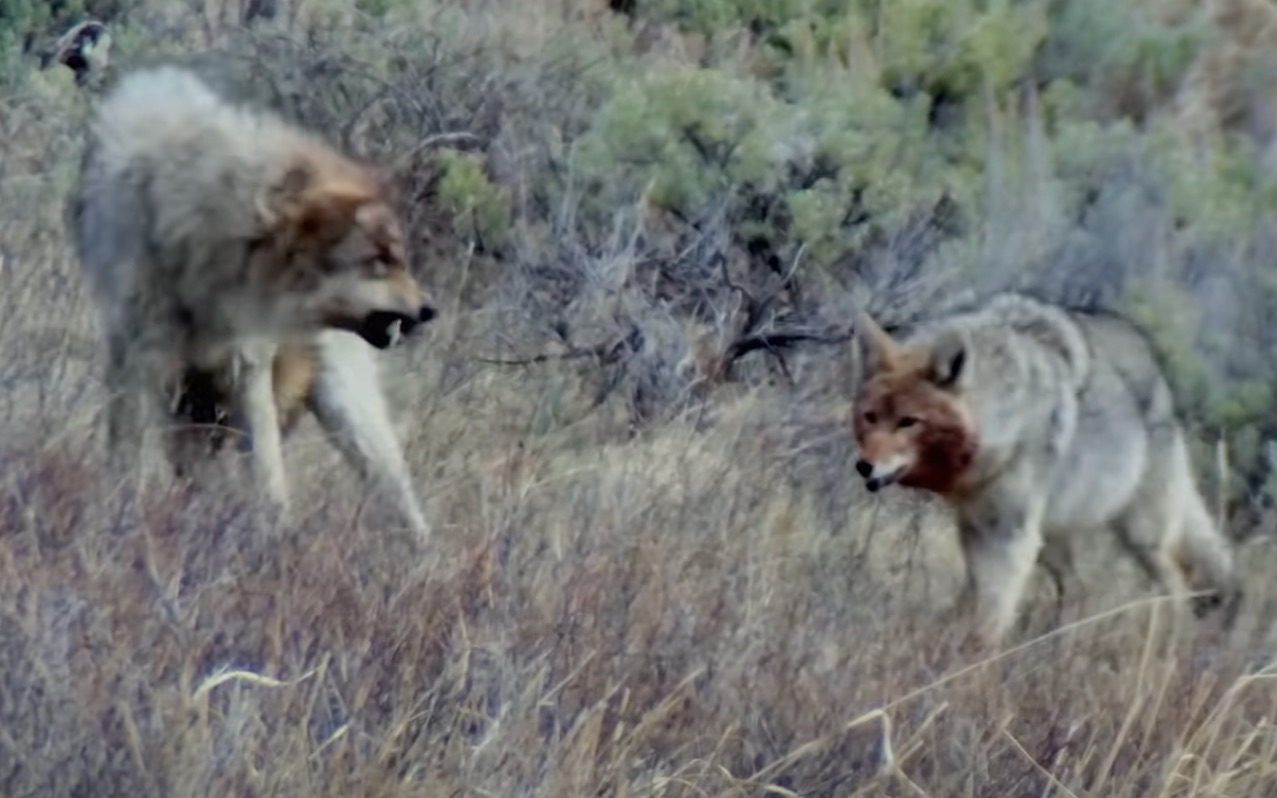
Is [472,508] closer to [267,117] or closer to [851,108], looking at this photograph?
[267,117]

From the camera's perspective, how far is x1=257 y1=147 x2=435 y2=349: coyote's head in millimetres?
6602

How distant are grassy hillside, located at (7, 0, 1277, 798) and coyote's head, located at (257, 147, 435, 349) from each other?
0.48 m

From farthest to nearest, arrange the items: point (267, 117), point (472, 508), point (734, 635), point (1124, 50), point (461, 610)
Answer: point (1124, 50)
point (267, 117)
point (472, 508)
point (734, 635)
point (461, 610)

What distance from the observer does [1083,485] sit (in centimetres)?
773

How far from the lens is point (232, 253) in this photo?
6574 mm

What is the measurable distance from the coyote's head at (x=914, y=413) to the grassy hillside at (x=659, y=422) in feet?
0.88

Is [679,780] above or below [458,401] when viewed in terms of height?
above

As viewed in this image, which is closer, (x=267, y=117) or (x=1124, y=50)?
(x=267, y=117)

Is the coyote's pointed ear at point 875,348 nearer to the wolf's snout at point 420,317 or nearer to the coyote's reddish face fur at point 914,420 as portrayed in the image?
the coyote's reddish face fur at point 914,420

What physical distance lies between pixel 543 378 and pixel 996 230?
2263 mm

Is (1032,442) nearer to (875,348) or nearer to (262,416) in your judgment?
(875,348)

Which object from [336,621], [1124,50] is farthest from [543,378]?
[1124,50]

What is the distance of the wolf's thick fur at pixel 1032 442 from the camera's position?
7.19 metres

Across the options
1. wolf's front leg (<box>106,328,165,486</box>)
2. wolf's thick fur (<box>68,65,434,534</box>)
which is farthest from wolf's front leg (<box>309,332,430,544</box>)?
wolf's front leg (<box>106,328,165,486</box>)
